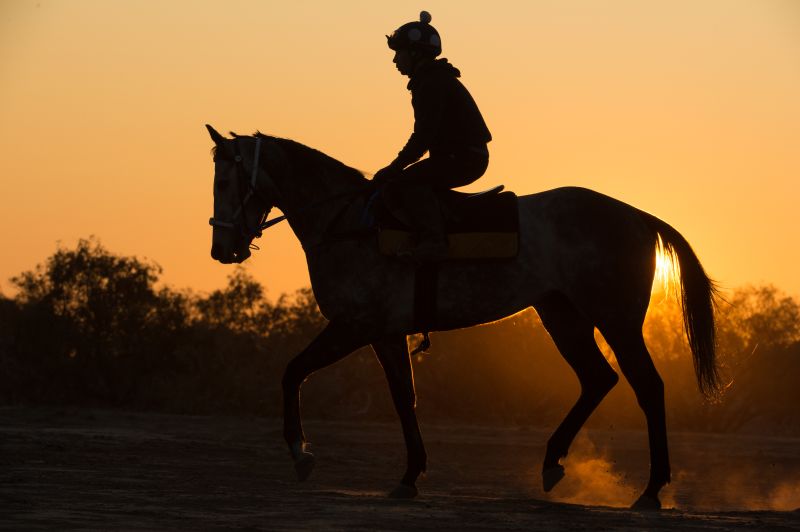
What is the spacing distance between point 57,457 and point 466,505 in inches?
243

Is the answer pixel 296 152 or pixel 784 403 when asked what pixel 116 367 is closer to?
pixel 784 403

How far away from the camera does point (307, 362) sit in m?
11.7

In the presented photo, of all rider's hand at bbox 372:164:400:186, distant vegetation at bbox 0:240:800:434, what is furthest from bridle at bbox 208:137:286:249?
distant vegetation at bbox 0:240:800:434

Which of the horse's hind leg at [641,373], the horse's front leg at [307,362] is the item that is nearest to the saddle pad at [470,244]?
the horse's front leg at [307,362]

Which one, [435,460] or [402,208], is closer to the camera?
[402,208]

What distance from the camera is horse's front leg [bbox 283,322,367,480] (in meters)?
11.6

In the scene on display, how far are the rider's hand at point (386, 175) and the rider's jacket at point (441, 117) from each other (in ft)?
0.30

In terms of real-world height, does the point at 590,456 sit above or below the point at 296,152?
below

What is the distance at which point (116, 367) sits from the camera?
113 feet

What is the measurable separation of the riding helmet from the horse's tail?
242 centimetres

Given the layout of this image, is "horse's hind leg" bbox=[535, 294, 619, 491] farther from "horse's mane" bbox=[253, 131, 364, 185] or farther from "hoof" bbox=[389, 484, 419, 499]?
"horse's mane" bbox=[253, 131, 364, 185]

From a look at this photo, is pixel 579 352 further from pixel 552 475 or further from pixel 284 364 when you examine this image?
pixel 284 364

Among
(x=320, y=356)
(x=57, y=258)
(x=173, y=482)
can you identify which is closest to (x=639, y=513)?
(x=320, y=356)

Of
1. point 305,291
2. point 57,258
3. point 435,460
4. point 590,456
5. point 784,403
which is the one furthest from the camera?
point 305,291
